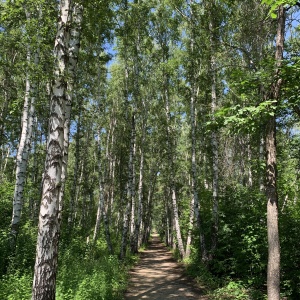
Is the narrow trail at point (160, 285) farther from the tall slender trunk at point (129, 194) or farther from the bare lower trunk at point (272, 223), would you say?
the bare lower trunk at point (272, 223)

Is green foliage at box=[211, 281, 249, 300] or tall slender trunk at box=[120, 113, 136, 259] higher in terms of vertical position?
tall slender trunk at box=[120, 113, 136, 259]

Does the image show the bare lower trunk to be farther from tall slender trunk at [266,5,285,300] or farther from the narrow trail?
the narrow trail

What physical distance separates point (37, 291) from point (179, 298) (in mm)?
5908

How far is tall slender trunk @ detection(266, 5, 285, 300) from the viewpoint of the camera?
6.28 m

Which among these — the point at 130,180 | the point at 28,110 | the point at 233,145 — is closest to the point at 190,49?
the point at 233,145

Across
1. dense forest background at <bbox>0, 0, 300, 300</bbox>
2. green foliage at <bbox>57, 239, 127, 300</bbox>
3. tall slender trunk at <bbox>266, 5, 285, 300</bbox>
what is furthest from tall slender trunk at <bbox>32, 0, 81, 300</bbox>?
tall slender trunk at <bbox>266, 5, 285, 300</bbox>

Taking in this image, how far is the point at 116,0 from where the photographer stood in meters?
14.0

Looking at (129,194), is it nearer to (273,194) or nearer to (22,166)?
(22,166)

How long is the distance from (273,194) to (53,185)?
5089 mm

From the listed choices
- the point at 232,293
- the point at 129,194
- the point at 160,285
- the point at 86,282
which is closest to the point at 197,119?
the point at 129,194

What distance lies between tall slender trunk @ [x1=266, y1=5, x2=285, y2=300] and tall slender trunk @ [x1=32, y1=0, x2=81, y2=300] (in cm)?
449

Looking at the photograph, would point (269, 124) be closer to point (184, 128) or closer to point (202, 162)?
point (202, 162)

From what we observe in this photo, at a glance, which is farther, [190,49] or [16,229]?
[190,49]

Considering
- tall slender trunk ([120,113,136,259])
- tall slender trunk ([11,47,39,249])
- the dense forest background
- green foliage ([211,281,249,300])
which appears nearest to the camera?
the dense forest background
